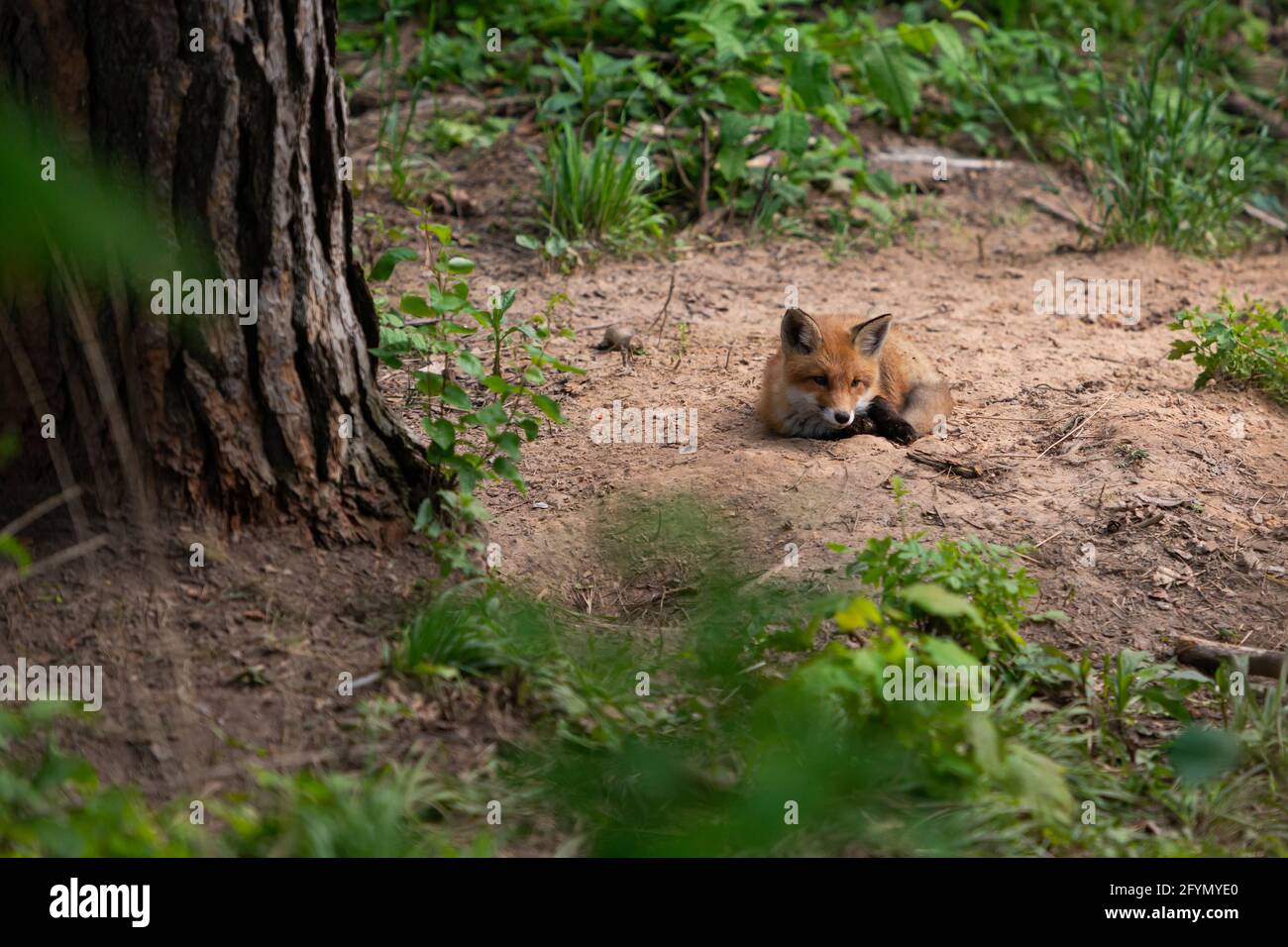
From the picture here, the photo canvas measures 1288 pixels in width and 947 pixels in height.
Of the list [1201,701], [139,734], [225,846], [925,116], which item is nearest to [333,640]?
[139,734]

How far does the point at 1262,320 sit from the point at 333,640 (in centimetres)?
480


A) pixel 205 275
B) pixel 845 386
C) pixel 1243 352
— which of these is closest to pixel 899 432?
pixel 845 386

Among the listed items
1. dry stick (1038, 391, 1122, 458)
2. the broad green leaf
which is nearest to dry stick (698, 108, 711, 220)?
dry stick (1038, 391, 1122, 458)

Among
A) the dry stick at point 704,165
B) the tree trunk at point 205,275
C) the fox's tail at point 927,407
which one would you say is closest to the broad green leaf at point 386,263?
the tree trunk at point 205,275

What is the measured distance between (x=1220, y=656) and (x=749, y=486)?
1891mm

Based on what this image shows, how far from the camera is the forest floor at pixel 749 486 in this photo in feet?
11.3

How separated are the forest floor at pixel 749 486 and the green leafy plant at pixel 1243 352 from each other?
0.14 meters

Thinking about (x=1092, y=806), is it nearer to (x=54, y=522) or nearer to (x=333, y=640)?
(x=333, y=640)

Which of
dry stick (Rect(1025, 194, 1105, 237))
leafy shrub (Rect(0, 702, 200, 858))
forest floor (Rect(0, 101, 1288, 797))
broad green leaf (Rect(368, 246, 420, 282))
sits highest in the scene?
dry stick (Rect(1025, 194, 1105, 237))

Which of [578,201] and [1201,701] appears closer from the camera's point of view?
[1201,701]

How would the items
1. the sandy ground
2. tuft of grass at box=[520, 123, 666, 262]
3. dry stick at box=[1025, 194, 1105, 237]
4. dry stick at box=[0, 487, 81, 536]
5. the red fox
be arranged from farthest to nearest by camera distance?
dry stick at box=[1025, 194, 1105, 237] < tuft of grass at box=[520, 123, 666, 262] < the red fox < the sandy ground < dry stick at box=[0, 487, 81, 536]

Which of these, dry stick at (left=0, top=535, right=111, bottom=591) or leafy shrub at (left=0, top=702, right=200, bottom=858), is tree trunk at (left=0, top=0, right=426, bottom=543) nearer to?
dry stick at (left=0, top=535, right=111, bottom=591)

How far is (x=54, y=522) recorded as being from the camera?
371 cm

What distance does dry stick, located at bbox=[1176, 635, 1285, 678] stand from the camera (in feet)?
12.7
